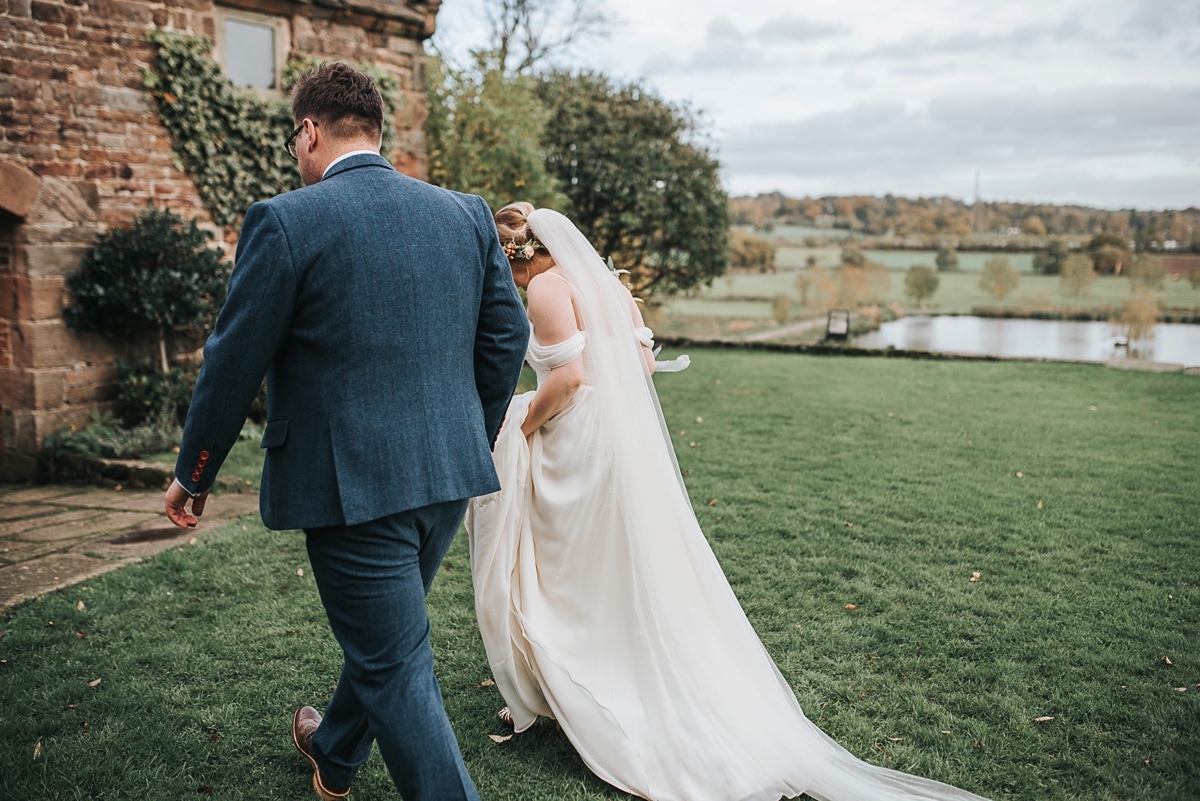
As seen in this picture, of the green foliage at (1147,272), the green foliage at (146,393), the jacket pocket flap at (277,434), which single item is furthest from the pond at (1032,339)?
the jacket pocket flap at (277,434)

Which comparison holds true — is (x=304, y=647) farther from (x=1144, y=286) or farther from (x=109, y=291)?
(x=1144, y=286)

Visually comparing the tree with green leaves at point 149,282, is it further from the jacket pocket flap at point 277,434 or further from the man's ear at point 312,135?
the jacket pocket flap at point 277,434

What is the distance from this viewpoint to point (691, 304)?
19188 millimetres

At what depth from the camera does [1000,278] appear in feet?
56.6

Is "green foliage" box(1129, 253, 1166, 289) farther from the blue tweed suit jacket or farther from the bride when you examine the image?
the blue tweed suit jacket

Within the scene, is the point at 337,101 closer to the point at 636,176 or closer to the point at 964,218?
the point at 636,176

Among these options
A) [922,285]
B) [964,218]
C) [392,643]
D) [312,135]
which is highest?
[964,218]

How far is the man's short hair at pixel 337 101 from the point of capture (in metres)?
2.08

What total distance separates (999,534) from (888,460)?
1938 millimetres

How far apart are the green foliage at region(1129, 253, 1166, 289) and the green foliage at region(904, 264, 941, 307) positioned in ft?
12.2

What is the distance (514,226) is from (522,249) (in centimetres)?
11

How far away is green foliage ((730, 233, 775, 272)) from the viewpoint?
1992cm

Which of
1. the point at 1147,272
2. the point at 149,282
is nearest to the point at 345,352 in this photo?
the point at 149,282

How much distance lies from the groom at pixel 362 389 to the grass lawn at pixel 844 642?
3.09ft
